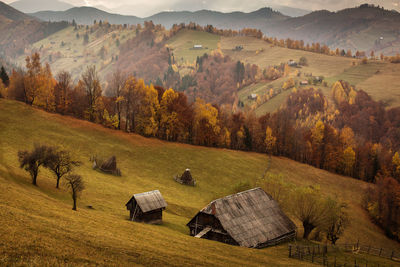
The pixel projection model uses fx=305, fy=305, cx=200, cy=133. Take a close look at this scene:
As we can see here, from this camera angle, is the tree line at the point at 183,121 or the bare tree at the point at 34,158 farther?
the tree line at the point at 183,121

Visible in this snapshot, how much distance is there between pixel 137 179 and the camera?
2584 inches

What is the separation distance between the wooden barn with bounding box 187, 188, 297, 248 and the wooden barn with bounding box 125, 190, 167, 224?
5.47 metres

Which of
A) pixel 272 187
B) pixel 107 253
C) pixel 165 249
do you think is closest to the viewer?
pixel 107 253

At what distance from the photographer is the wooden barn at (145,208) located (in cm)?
4603

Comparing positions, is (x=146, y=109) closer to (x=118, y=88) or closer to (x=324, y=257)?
(x=118, y=88)

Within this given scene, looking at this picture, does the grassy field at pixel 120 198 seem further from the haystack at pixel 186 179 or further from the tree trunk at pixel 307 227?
the tree trunk at pixel 307 227

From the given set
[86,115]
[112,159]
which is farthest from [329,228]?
[86,115]

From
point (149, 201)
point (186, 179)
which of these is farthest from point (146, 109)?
point (149, 201)

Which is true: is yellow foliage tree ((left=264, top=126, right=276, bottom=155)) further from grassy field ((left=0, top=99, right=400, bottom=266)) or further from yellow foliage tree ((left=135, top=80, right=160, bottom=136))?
yellow foliage tree ((left=135, top=80, right=160, bottom=136))

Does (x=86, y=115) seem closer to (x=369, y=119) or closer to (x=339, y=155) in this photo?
(x=339, y=155)

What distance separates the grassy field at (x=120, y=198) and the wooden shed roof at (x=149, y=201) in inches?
115

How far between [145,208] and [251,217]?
16.3m

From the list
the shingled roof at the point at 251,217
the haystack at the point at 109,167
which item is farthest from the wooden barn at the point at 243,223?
the haystack at the point at 109,167

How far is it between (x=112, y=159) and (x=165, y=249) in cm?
3956
